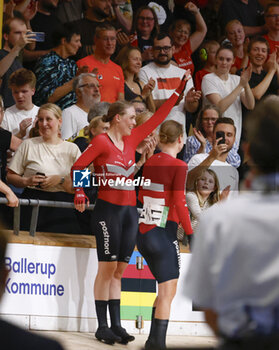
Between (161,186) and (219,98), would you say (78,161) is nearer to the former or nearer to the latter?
(161,186)

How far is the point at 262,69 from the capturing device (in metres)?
6.80

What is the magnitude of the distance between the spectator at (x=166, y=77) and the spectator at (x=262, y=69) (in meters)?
0.53

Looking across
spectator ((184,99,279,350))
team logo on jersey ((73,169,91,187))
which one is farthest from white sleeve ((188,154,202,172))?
spectator ((184,99,279,350))

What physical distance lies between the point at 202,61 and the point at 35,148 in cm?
167

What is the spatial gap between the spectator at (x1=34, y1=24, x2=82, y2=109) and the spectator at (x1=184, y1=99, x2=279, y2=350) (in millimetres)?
4854

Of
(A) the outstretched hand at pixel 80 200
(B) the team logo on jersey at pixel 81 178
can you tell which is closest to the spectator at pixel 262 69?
(B) the team logo on jersey at pixel 81 178

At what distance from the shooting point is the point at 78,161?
20.2ft

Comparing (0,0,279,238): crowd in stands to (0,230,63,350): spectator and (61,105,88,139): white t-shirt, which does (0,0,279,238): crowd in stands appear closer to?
(61,105,88,139): white t-shirt

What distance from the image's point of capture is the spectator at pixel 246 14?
6.73 metres

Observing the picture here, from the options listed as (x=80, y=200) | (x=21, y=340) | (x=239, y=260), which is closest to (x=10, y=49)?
(x=80, y=200)

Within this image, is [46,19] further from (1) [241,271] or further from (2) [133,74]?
(1) [241,271]

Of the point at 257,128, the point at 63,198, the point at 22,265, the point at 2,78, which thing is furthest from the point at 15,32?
the point at 257,128

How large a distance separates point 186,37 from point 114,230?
1.91m

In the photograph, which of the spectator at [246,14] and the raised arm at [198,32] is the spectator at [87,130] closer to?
the raised arm at [198,32]
